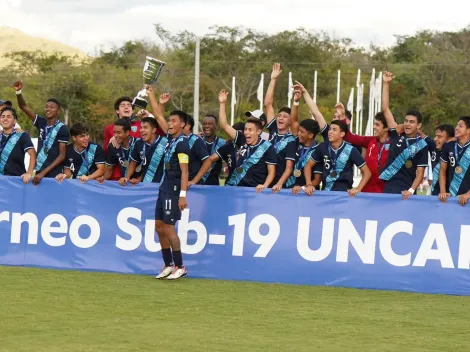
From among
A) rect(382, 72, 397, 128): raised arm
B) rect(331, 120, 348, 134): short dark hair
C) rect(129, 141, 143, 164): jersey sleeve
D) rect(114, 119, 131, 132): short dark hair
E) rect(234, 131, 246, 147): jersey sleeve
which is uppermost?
rect(382, 72, 397, 128): raised arm

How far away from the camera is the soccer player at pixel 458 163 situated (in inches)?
437

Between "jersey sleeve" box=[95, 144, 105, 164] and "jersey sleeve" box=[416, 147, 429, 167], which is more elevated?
"jersey sleeve" box=[416, 147, 429, 167]

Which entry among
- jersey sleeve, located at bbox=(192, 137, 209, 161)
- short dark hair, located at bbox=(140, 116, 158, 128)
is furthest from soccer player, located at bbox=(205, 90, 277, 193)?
short dark hair, located at bbox=(140, 116, 158, 128)

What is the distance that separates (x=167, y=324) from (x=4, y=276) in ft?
11.4

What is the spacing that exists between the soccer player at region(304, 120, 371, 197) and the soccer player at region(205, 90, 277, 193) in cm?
46

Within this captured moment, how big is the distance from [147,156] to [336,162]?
2328 millimetres

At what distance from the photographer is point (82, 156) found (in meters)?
12.6

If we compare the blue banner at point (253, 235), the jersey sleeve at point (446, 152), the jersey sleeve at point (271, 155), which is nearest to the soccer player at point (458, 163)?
the jersey sleeve at point (446, 152)

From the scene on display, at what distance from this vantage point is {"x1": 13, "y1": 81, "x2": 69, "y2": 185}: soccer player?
497 inches

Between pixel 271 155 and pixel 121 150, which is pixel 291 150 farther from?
pixel 121 150

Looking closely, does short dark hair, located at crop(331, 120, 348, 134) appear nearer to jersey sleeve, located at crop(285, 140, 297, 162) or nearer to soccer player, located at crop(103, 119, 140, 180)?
jersey sleeve, located at crop(285, 140, 297, 162)

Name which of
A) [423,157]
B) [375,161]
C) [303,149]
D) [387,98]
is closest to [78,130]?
[303,149]

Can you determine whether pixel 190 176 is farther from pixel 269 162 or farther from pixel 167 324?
pixel 167 324

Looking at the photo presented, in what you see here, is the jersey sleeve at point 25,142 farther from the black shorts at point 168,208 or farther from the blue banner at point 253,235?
the black shorts at point 168,208
